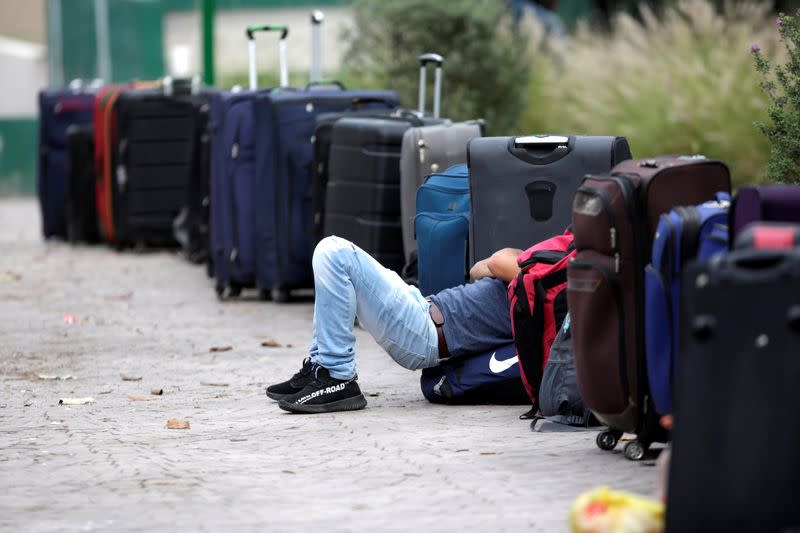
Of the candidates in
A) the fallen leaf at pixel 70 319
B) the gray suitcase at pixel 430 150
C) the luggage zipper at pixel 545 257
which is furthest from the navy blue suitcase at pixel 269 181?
the luggage zipper at pixel 545 257

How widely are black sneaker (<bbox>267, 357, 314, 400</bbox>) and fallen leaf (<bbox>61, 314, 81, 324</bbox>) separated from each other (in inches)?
131

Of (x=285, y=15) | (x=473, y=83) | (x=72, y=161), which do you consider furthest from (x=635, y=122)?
(x=285, y=15)

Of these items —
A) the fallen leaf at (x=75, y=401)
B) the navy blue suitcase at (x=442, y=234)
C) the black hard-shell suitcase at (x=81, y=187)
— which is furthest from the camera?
the black hard-shell suitcase at (x=81, y=187)

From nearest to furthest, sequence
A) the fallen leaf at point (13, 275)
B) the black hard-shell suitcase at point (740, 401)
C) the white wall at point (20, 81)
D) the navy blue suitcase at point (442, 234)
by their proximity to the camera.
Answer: the black hard-shell suitcase at point (740, 401) < the navy blue suitcase at point (442, 234) < the fallen leaf at point (13, 275) < the white wall at point (20, 81)

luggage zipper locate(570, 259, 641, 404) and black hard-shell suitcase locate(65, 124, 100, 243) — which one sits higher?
luggage zipper locate(570, 259, 641, 404)

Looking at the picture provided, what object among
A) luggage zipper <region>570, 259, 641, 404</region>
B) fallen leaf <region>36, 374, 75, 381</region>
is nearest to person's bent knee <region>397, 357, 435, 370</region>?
luggage zipper <region>570, 259, 641, 404</region>

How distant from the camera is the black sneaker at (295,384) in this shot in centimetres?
628

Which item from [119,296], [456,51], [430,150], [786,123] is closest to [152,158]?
[456,51]

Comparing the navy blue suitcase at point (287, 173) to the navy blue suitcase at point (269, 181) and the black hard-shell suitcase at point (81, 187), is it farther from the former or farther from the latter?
the black hard-shell suitcase at point (81, 187)

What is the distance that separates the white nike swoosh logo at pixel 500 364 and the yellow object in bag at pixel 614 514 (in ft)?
7.78

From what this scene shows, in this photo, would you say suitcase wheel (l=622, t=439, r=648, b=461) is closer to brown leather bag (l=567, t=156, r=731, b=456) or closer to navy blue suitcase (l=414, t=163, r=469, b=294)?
brown leather bag (l=567, t=156, r=731, b=456)

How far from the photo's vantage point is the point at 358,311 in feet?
20.3

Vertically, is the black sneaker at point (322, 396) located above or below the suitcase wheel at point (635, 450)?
below

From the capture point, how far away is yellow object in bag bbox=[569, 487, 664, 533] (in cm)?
378
